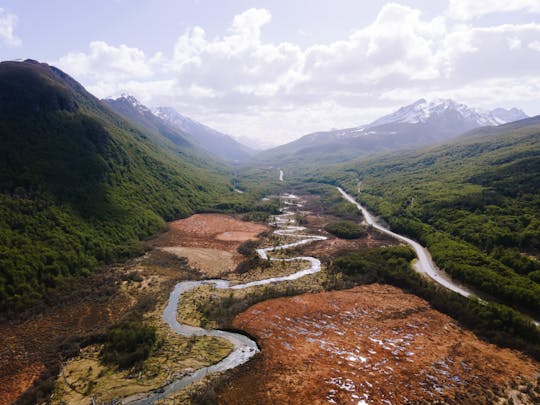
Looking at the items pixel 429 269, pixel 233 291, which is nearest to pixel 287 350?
pixel 233 291

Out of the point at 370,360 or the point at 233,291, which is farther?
the point at 233,291

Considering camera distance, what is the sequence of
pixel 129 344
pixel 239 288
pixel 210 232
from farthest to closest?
pixel 210 232, pixel 239 288, pixel 129 344

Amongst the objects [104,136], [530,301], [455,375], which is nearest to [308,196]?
[104,136]

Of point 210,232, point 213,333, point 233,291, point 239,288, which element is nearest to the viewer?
point 213,333

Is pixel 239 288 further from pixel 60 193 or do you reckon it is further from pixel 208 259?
pixel 60 193

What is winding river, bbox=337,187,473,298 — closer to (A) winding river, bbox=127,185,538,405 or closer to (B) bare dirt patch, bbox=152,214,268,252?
(A) winding river, bbox=127,185,538,405

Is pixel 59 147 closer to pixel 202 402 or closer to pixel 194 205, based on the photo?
pixel 194 205

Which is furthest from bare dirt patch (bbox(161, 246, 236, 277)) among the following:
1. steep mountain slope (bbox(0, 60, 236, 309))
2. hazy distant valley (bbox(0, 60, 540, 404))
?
steep mountain slope (bbox(0, 60, 236, 309))
